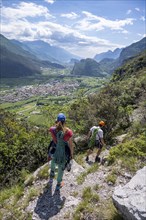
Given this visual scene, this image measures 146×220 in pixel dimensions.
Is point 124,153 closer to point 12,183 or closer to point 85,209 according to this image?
point 85,209

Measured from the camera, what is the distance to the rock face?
22.0 ft

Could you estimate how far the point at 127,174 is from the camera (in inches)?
432

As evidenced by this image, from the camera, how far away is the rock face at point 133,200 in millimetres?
6694

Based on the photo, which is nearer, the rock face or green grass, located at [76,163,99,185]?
the rock face

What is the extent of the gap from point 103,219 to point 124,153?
548cm

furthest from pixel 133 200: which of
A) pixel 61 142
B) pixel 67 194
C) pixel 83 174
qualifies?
pixel 83 174

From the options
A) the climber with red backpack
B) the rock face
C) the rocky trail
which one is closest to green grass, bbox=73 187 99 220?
the rocky trail

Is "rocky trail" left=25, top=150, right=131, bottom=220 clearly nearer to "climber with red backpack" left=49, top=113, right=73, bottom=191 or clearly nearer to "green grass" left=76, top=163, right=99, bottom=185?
"green grass" left=76, top=163, right=99, bottom=185

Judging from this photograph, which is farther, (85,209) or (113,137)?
(113,137)

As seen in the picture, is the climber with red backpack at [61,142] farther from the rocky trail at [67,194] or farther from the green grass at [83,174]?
the green grass at [83,174]

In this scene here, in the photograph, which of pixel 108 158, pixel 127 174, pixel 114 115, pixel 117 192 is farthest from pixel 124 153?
pixel 114 115

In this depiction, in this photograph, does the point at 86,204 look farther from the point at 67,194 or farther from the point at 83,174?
the point at 83,174

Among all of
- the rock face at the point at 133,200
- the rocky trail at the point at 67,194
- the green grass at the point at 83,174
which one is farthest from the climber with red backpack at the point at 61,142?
the rock face at the point at 133,200

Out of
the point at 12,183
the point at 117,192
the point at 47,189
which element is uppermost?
the point at 117,192
